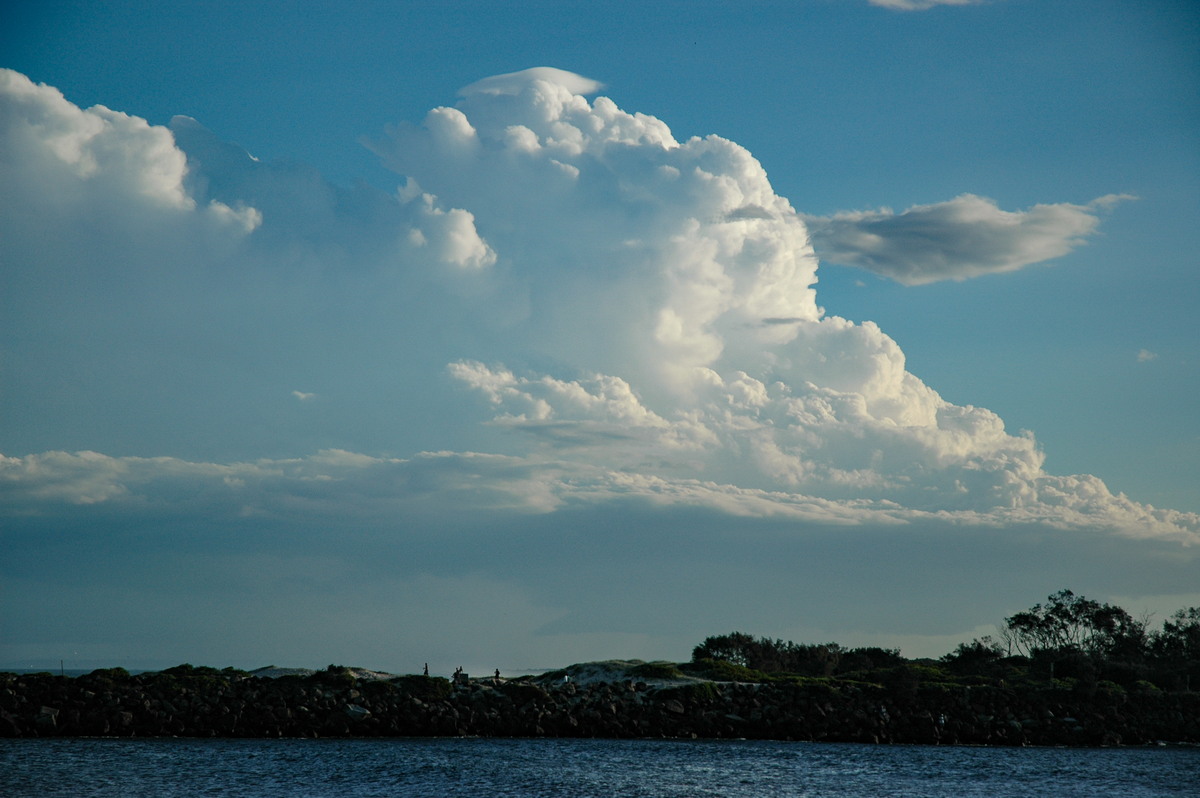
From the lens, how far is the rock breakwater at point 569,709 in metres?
66.8

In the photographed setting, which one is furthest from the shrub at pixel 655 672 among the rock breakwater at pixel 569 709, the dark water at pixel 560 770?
the dark water at pixel 560 770

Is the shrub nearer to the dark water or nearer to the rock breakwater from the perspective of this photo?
the rock breakwater

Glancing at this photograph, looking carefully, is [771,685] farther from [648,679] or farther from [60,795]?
[60,795]

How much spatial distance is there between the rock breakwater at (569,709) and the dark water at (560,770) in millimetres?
2988

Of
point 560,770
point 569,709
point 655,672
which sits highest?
point 655,672

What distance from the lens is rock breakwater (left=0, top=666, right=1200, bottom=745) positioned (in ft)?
219

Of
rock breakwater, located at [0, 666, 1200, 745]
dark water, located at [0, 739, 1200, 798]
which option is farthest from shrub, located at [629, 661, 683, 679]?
dark water, located at [0, 739, 1200, 798]

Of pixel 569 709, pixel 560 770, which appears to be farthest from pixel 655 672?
pixel 560 770

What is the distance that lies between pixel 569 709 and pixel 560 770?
18259 millimetres

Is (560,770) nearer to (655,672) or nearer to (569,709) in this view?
(569,709)

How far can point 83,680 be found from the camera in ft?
233

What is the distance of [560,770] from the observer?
182 feet

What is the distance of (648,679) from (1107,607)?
78.6 meters

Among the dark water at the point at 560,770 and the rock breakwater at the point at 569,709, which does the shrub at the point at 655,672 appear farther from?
the dark water at the point at 560,770
